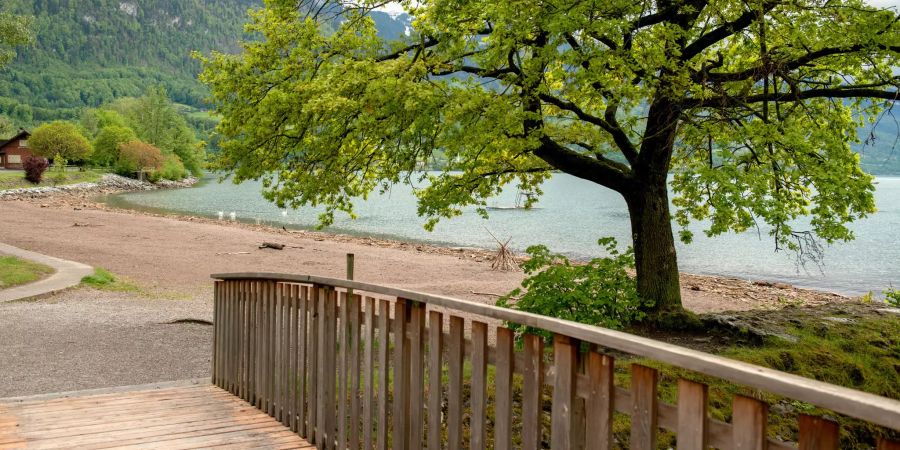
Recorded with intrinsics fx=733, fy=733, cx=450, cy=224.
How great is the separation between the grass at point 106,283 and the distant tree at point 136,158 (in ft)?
315

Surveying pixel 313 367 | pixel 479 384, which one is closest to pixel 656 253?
pixel 313 367

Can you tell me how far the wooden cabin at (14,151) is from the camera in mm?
102562

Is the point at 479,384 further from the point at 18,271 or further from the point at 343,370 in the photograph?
the point at 18,271

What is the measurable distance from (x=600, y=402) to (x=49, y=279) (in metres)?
17.1

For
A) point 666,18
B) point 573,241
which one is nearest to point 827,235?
point 666,18

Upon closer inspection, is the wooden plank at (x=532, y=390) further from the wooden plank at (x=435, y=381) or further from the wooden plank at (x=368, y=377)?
the wooden plank at (x=368, y=377)

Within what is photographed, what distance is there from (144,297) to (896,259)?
152 feet

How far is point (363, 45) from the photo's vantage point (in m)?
10.8

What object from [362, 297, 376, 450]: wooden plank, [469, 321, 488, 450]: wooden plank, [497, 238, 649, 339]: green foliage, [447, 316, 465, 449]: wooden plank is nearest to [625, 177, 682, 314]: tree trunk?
[497, 238, 649, 339]: green foliage

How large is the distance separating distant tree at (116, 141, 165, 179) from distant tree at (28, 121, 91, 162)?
6.63 m

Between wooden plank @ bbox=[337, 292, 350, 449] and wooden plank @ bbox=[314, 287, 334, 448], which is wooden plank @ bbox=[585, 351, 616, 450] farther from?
wooden plank @ bbox=[314, 287, 334, 448]

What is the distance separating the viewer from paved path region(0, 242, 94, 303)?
48.2 ft

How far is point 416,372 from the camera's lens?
157 inches

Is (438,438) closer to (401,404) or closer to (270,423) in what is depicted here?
(401,404)
